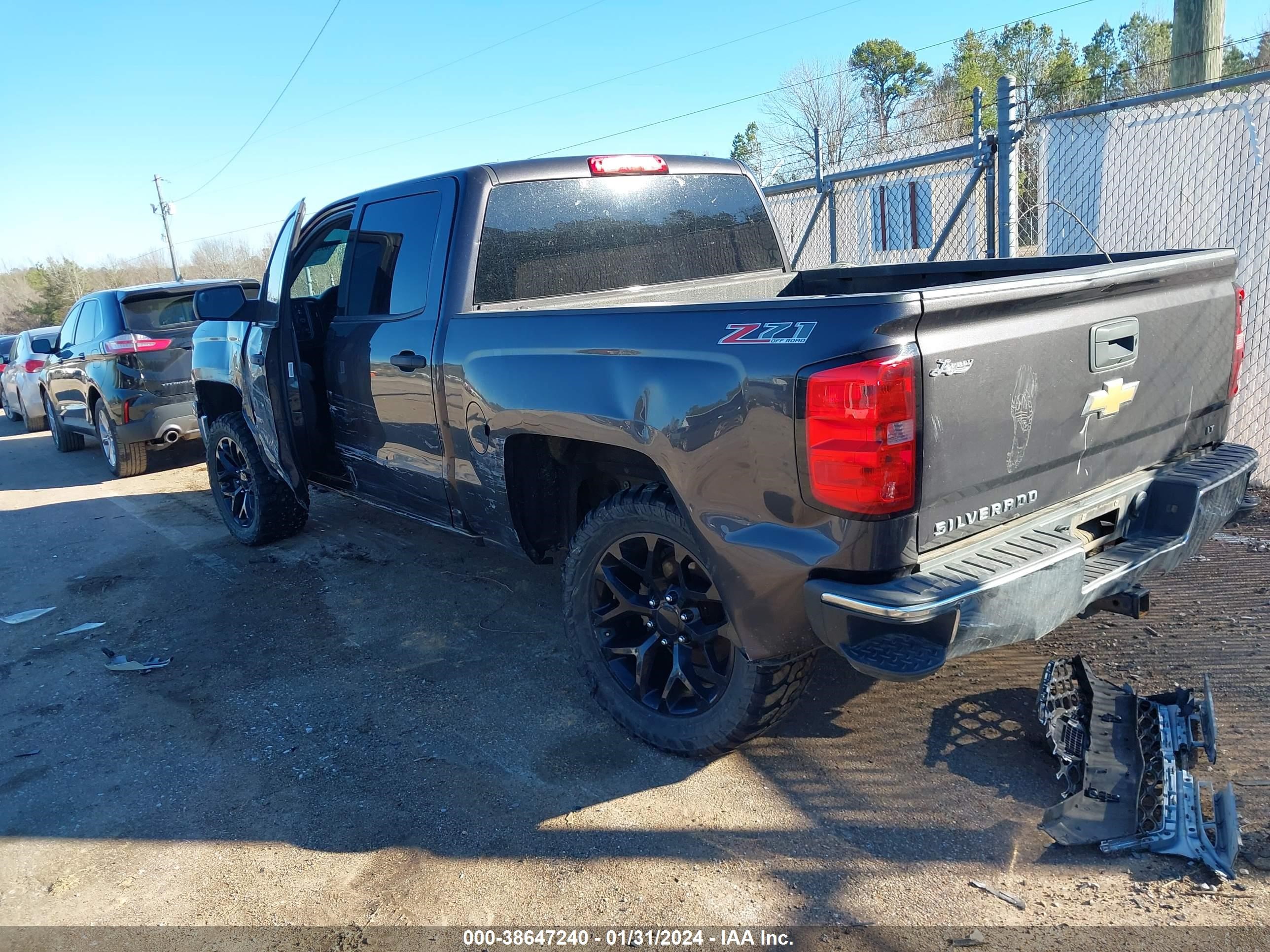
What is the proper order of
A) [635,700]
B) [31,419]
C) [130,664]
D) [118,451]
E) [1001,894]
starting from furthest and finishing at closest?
[31,419] < [118,451] < [130,664] < [635,700] < [1001,894]

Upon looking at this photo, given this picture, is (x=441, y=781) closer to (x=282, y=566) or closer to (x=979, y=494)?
(x=979, y=494)

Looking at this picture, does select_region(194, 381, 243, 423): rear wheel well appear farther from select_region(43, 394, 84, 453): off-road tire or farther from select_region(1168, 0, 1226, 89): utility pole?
select_region(1168, 0, 1226, 89): utility pole

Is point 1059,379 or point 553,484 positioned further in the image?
point 553,484

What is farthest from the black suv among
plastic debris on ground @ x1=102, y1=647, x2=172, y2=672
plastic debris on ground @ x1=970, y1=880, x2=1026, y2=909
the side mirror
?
plastic debris on ground @ x1=970, y1=880, x2=1026, y2=909

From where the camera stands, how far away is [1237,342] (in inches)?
139

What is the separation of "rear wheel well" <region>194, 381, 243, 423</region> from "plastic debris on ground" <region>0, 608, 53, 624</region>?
5.31 ft

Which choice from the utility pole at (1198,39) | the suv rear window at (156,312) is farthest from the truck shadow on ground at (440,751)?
the utility pole at (1198,39)

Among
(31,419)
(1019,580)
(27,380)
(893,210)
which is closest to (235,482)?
(1019,580)

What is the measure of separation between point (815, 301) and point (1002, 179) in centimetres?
435

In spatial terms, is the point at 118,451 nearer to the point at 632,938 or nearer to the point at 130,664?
the point at 130,664

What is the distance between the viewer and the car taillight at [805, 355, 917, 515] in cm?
239

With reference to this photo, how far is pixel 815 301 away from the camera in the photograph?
255 centimetres

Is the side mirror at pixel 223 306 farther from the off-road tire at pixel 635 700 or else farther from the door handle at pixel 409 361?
the off-road tire at pixel 635 700

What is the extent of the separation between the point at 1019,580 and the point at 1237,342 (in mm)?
1768
